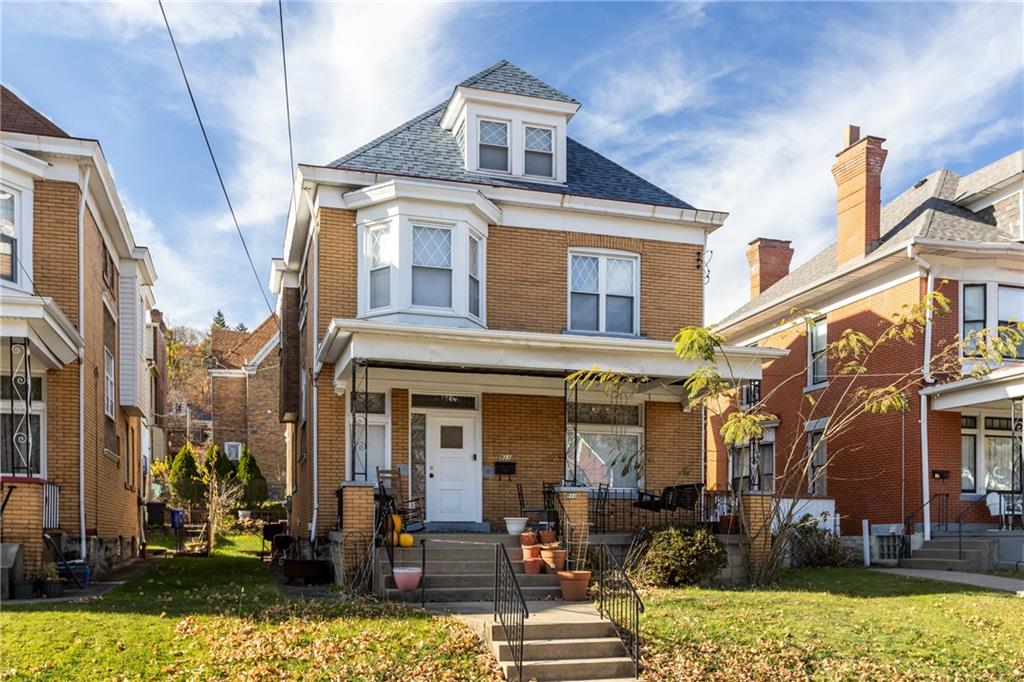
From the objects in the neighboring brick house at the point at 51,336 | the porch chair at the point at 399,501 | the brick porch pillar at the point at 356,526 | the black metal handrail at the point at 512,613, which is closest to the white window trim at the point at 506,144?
the porch chair at the point at 399,501

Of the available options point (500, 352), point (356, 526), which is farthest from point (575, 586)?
point (500, 352)

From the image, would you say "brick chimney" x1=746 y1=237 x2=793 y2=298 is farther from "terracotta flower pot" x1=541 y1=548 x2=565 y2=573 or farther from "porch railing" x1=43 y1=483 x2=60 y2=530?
"porch railing" x1=43 y1=483 x2=60 y2=530

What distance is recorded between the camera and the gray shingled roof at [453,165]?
1852 cm

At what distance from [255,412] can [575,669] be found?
3041 cm

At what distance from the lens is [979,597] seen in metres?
14.1

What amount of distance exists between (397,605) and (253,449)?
90.1ft

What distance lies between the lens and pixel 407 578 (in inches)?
511

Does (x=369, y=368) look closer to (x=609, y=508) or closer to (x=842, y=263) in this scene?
(x=609, y=508)

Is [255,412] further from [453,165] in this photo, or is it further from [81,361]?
[81,361]

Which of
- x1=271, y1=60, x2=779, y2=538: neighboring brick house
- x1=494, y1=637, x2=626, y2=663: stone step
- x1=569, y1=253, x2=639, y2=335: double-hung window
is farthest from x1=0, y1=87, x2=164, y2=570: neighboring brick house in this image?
x1=569, y1=253, x2=639, y2=335: double-hung window

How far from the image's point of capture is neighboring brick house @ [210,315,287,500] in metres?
38.2

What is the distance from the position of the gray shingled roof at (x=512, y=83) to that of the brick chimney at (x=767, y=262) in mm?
12713

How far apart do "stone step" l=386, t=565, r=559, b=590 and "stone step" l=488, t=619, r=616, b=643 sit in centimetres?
255

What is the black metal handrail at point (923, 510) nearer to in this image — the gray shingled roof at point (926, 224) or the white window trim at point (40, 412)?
the gray shingled roof at point (926, 224)
